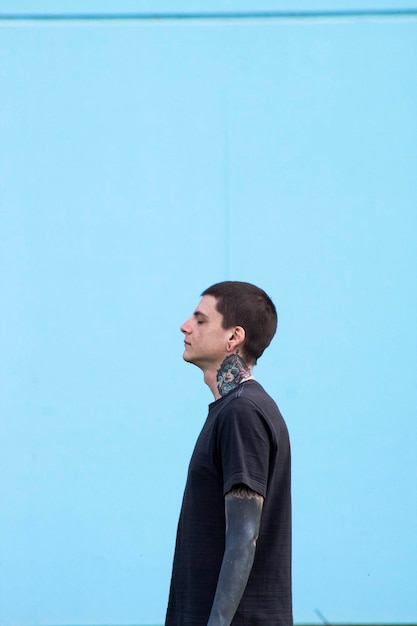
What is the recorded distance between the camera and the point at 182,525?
2490 millimetres

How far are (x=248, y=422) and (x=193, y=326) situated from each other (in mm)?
374

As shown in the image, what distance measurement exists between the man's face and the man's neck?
0.02 meters

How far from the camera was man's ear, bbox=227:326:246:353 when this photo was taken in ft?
8.55

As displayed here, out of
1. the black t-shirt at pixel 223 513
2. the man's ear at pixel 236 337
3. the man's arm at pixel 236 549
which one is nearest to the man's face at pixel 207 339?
the man's ear at pixel 236 337

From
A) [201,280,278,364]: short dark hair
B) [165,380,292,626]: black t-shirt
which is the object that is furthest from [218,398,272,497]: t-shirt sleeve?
[201,280,278,364]: short dark hair

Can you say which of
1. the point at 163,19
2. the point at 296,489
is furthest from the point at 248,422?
the point at 163,19

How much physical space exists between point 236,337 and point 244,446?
1.20 ft

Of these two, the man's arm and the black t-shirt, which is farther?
the black t-shirt

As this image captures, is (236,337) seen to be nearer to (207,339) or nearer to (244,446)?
(207,339)

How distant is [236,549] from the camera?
229 cm

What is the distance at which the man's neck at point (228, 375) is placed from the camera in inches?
101

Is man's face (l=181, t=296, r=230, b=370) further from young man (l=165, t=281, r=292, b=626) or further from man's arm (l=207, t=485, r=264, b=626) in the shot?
man's arm (l=207, t=485, r=264, b=626)

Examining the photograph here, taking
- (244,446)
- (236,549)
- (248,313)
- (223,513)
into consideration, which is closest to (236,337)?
(248,313)

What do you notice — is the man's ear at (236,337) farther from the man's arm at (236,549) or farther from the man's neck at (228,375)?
the man's arm at (236,549)
